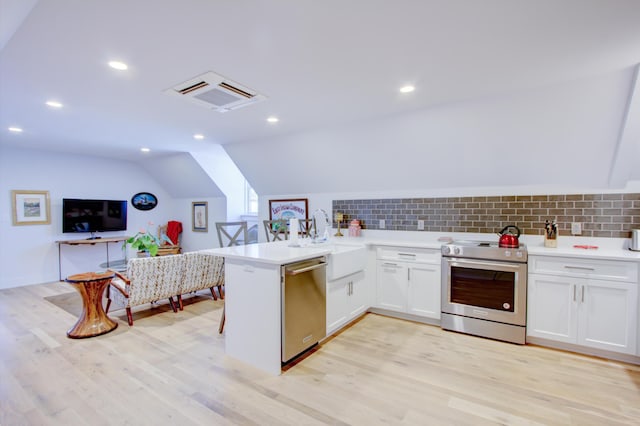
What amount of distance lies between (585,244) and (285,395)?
3331mm

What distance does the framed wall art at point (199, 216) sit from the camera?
6879mm

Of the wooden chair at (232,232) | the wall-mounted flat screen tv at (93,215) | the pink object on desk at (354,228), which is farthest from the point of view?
the wall-mounted flat screen tv at (93,215)

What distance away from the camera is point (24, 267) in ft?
18.0

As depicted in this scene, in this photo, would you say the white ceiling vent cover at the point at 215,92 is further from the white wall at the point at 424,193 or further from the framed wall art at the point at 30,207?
the framed wall art at the point at 30,207

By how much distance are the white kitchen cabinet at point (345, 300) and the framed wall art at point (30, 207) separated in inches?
232

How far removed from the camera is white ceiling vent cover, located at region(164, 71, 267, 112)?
2.59 m

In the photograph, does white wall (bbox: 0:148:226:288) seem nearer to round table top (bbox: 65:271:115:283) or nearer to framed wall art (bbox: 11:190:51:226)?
framed wall art (bbox: 11:190:51:226)

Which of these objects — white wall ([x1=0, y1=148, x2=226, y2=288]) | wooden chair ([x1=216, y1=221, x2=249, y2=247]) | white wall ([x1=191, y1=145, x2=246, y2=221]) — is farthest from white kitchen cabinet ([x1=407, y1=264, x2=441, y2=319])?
white wall ([x1=0, y1=148, x2=226, y2=288])

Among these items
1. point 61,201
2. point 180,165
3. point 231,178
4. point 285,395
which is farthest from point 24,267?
point 285,395

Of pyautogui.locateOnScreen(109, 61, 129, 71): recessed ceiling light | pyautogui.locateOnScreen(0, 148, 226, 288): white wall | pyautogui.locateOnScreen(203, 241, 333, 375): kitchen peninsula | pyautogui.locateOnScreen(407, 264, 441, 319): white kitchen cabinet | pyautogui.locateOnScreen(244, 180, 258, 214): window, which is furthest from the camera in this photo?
pyautogui.locateOnScreen(244, 180, 258, 214): window

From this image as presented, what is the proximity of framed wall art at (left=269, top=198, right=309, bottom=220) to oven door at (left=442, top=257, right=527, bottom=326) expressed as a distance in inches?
100

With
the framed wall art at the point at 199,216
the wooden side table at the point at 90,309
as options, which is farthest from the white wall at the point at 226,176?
the wooden side table at the point at 90,309

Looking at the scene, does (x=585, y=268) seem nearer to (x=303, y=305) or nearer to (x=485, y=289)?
(x=485, y=289)

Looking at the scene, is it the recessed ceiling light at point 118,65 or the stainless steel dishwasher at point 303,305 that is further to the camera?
the stainless steel dishwasher at point 303,305
